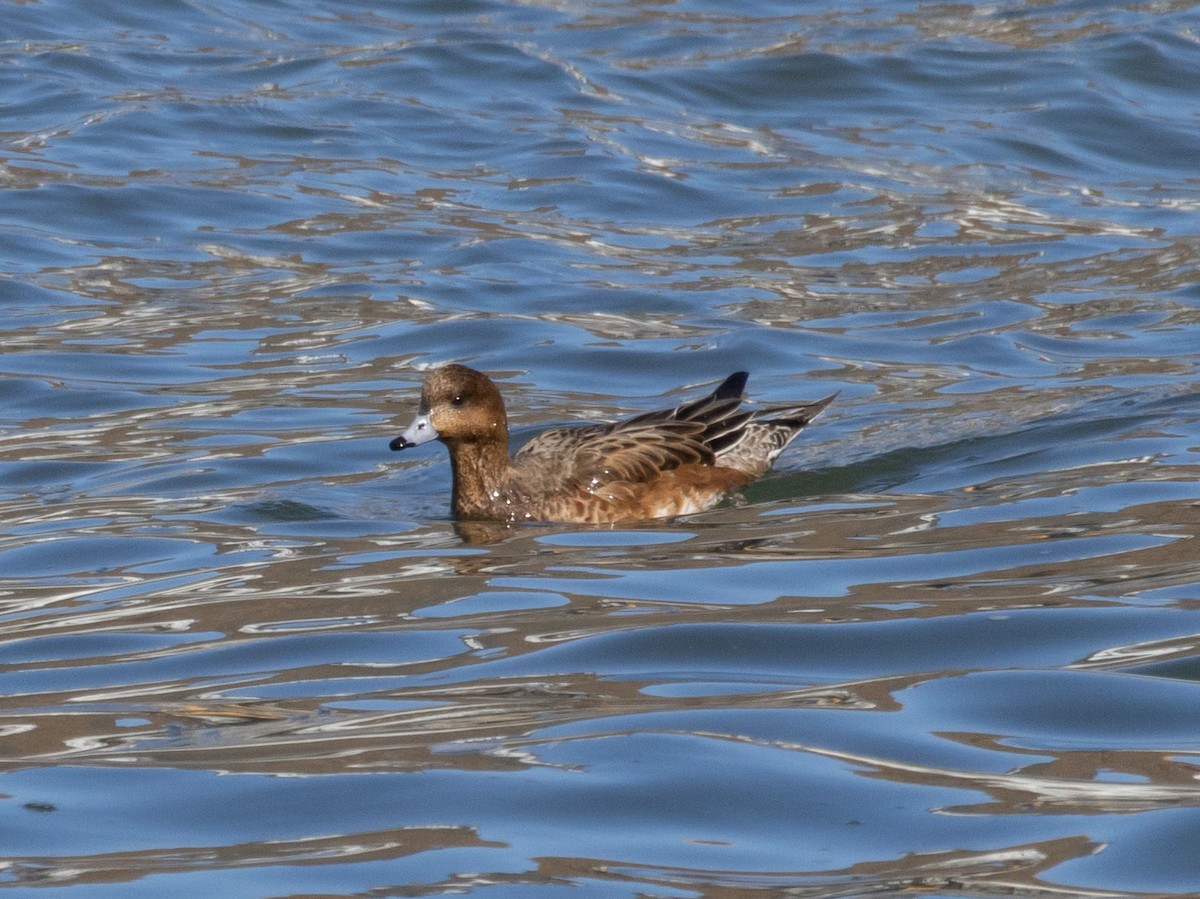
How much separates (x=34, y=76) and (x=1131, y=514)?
46.0ft

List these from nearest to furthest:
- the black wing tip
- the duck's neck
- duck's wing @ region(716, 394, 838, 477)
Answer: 1. the duck's neck
2. duck's wing @ region(716, 394, 838, 477)
3. the black wing tip

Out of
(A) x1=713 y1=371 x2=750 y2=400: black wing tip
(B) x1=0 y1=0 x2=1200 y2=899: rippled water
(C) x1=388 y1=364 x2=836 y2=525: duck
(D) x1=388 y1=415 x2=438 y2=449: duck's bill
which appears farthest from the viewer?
(A) x1=713 y1=371 x2=750 y2=400: black wing tip

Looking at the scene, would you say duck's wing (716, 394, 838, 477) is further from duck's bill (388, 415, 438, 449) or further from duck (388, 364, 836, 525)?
duck's bill (388, 415, 438, 449)

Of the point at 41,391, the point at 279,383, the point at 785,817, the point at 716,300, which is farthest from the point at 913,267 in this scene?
the point at 785,817

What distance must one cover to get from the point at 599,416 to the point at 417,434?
2.53m

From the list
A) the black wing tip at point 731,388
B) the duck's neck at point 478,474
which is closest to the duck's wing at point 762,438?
the black wing tip at point 731,388

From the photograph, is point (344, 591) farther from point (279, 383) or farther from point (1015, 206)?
point (1015, 206)

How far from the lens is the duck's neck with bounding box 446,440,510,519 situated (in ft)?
28.5

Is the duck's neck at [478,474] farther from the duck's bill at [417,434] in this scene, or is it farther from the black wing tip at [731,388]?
the black wing tip at [731,388]

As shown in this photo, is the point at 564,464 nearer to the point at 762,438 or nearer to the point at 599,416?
the point at 762,438

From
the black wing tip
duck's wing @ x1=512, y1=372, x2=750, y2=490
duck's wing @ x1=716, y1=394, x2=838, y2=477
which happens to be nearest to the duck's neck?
duck's wing @ x1=512, y1=372, x2=750, y2=490

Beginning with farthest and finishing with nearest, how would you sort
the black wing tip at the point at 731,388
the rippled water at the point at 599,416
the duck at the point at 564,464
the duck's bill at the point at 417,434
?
the black wing tip at the point at 731,388
the duck at the point at 564,464
the duck's bill at the point at 417,434
the rippled water at the point at 599,416

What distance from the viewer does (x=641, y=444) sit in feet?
29.0

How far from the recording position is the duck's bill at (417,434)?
8398 millimetres
